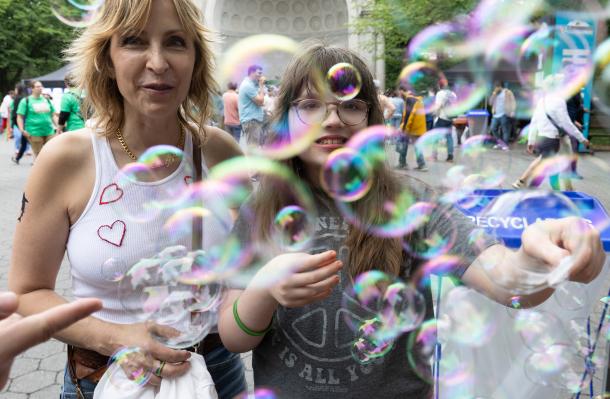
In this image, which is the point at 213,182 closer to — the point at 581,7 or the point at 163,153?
the point at 163,153

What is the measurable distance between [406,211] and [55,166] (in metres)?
0.98

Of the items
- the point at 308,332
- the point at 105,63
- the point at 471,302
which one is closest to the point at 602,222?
the point at 471,302

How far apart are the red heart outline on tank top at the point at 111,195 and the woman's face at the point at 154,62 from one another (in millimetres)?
228

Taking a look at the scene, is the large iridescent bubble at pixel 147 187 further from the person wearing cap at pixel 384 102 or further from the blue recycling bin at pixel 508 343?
the blue recycling bin at pixel 508 343

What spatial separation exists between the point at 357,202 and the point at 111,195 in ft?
2.29

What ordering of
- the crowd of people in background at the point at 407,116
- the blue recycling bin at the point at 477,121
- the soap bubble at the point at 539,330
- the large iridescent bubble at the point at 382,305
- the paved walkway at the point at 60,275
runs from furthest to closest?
1. the blue recycling bin at the point at 477,121
2. the paved walkway at the point at 60,275
3. the crowd of people in background at the point at 407,116
4. the soap bubble at the point at 539,330
5. the large iridescent bubble at the point at 382,305

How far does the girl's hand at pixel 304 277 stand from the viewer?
106 cm

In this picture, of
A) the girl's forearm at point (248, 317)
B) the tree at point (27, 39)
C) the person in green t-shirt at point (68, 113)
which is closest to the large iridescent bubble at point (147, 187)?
the girl's forearm at point (248, 317)

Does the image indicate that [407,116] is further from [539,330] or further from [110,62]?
[110,62]

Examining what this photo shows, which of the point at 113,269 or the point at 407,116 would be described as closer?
the point at 113,269

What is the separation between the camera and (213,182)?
1.62 metres

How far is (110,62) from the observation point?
149 centimetres

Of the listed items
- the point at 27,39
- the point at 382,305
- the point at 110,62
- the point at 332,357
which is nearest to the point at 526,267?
the point at 382,305

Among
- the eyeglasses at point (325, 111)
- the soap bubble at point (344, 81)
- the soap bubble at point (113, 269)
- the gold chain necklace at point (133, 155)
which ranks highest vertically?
the soap bubble at point (344, 81)
